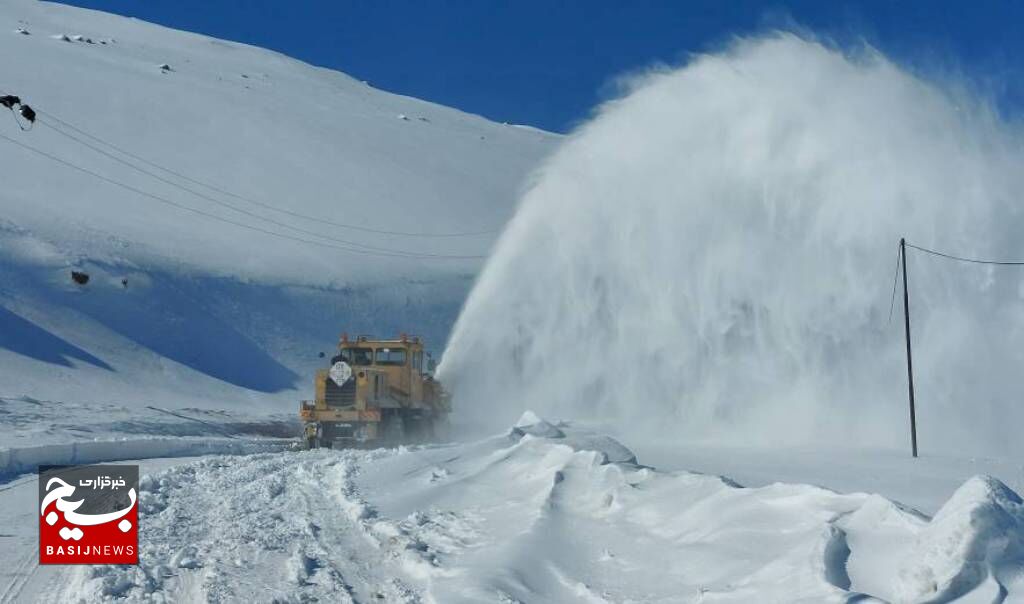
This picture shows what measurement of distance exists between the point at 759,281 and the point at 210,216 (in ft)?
142

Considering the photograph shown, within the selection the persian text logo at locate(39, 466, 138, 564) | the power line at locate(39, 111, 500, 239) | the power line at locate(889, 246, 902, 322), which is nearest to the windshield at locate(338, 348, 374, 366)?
the power line at locate(889, 246, 902, 322)

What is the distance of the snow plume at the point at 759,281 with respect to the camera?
73.8 feet

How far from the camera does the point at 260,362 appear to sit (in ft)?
139

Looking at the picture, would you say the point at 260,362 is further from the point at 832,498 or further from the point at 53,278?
the point at 832,498

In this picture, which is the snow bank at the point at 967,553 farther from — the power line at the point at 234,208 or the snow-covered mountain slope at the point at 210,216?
the power line at the point at 234,208

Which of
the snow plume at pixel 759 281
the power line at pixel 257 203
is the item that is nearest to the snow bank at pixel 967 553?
the snow plume at pixel 759 281

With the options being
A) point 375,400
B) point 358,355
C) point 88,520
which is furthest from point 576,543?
point 358,355

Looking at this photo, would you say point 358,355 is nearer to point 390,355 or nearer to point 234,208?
point 390,355

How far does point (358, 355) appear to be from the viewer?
25875 millimetres

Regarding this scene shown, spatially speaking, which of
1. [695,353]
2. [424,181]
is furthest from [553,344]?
[424,181]

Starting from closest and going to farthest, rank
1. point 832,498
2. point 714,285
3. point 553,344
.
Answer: point 832,498 → point 714,285 → point 553,344

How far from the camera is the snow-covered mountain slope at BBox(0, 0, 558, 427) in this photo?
3819 centimetres

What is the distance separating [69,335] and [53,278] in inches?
155

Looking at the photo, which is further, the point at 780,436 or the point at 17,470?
the point at 780,436
